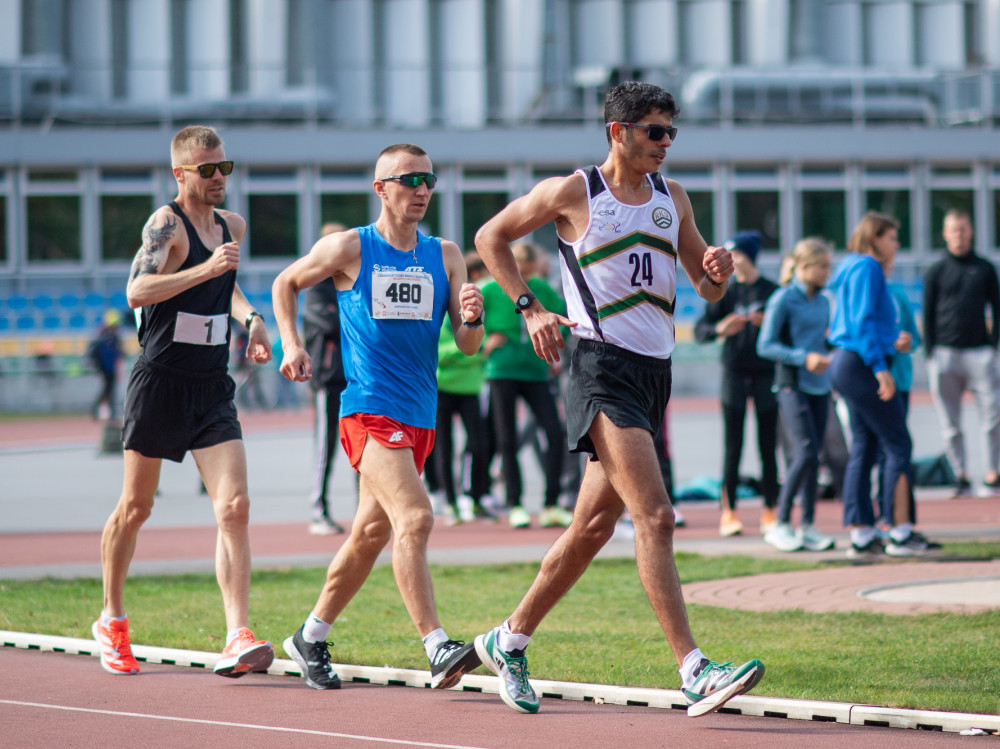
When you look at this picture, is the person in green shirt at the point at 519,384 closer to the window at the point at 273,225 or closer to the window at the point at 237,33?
the window at the point at 273,225

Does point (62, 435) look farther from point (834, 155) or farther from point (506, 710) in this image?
point (834, 155)

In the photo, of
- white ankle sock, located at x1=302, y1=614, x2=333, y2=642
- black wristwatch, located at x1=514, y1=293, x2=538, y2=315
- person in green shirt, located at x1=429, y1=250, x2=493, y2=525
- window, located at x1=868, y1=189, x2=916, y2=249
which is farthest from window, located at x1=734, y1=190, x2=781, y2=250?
black wristwatch, located at x1=514, y1=293, x2=538, y2=315

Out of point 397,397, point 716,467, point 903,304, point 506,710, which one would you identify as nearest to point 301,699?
point 506,710

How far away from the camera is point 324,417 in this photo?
456 inches

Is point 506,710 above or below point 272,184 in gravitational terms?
below

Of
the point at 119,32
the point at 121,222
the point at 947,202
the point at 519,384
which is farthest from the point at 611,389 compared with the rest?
the point at 947,202

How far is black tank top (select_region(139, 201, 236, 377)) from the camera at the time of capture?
6.56 metres

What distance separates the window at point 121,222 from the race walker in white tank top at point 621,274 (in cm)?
3571

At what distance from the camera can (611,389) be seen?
5.67 metres

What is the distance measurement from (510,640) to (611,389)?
3.42 feet


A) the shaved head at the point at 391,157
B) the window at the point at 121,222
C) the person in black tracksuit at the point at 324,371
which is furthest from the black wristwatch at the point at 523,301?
the window at the point at 121,222

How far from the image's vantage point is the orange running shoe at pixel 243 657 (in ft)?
20.0

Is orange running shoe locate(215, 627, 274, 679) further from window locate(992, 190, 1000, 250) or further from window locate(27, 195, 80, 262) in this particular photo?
window locate(992, 190, 1000, 250)

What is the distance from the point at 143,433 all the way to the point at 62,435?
19323 mm
